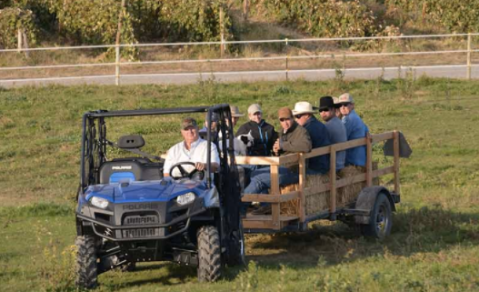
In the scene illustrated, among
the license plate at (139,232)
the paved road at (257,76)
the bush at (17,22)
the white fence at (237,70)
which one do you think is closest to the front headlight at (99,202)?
the license plate at (139,232)

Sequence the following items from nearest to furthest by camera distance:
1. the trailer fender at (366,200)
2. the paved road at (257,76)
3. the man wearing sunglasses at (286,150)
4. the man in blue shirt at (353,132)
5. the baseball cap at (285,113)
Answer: the man wearing sunglasses at (286,150) → the baseball cap at (285,113) → the trailer fender at (366,200) → the man in blue shirt at (353,132) → the paved road at (257,76)

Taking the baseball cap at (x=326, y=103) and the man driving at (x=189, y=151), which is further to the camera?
the baseball cap at (x=326, y=103)

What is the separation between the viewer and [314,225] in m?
14.1

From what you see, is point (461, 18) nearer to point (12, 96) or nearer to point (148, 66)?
point (148, 66)

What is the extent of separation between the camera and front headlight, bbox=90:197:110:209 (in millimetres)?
10289

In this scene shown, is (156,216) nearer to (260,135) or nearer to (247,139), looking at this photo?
(247,139)

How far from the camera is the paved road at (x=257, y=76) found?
29.5 meters

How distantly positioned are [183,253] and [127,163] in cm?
124

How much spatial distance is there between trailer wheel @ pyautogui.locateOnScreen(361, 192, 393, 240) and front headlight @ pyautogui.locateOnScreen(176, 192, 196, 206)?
3029 mm

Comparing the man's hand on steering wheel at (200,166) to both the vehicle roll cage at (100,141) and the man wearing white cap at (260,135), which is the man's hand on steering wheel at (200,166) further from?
the man wearing white cap at (260,135)

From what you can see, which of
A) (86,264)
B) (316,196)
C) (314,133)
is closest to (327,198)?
(316,196)

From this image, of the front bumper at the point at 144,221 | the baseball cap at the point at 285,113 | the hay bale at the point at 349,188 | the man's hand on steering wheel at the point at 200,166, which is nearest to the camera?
the front bumper at the point at 144,221

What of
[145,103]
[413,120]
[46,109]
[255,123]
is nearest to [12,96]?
[46,109]

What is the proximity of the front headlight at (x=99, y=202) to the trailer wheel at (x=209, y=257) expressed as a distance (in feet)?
3.02
